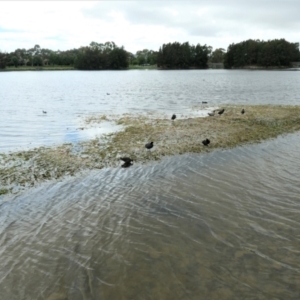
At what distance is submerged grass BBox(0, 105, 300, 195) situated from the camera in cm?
1100

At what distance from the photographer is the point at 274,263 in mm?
5711

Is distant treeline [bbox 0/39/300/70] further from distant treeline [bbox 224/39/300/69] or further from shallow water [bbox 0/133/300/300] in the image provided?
shallow water [bbox 0/133/300/300]

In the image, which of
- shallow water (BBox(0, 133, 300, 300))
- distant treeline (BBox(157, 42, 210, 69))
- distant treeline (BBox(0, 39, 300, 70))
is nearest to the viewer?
shallow water (BBox(0, 133, 300, 300))

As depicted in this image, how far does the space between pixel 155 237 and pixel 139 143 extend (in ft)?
27.4

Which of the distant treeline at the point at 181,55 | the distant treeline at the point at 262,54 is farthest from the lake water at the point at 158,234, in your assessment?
the distant treeline at the point at 181,55

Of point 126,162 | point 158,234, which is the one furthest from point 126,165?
point 158,234

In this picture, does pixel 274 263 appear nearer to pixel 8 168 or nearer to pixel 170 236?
pixel 170 236

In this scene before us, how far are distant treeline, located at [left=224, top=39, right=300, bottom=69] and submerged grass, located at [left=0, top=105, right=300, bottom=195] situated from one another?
464 feet

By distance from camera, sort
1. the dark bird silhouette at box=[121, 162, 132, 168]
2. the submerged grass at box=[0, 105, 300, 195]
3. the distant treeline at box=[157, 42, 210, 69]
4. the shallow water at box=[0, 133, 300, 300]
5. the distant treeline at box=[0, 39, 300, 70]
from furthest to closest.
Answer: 1. the distant treeline at box=[157, 42, 210, 69]
2. the distant treeline at box=[0, 39, 300, 70]
3. the dark bird silhouette at box=[121, 162, 132, 168]
4. the submerged grass at box=[0, 105, 300, 195]
5. the shallow water at box=[0, 133, 300, 300]

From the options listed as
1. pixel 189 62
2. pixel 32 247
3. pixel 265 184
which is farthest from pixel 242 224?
pixel 189 62

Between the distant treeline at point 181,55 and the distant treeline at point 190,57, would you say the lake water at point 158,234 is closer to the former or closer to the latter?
the distant treeline at point 190,57

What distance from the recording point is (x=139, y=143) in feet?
48.2

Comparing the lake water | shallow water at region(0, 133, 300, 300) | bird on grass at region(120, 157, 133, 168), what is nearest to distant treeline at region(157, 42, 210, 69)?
bird on grass at region(120, 157, 133, 168)

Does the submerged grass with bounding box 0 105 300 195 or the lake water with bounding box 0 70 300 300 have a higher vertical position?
the lake water with bounding box 0 70 300 300
